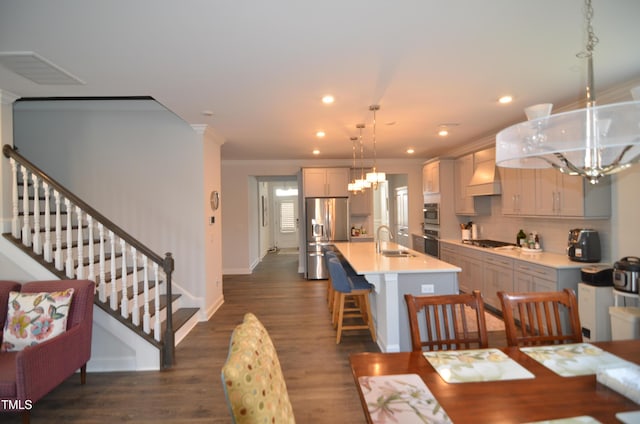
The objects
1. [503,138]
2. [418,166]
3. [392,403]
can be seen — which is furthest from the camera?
[418,166]

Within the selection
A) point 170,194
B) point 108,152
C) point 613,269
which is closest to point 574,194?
point 613,269

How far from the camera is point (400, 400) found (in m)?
1.14

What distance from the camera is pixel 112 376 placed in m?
2.81

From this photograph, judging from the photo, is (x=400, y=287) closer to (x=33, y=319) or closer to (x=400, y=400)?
(x=400, y=400)

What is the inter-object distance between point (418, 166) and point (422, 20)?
561 centimetres

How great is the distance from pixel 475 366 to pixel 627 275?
2.35m

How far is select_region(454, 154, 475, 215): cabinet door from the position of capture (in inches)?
217

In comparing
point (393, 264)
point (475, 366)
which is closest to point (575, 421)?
point (475, 366)

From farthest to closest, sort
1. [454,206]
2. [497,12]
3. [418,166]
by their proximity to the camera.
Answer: [418,166] < [454,206] < [497,12]

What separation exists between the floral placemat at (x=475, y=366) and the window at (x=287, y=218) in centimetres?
1059

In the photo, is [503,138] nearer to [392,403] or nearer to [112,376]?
[392,403]

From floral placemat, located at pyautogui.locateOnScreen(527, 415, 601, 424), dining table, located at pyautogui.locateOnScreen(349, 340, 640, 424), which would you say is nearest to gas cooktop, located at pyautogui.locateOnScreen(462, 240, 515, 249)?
dining table, located at pyautogui.locateOnScreen(349, 340, 640, 424)

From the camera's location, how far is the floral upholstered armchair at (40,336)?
6.46 ft

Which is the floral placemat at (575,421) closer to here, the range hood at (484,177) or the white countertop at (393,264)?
the white countertop at (393,264)
